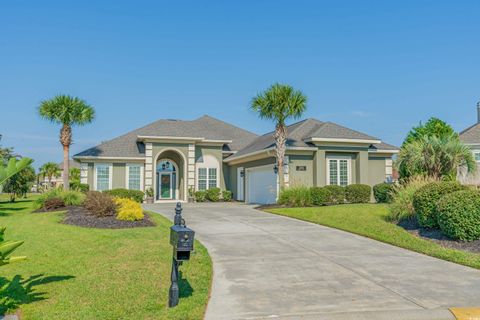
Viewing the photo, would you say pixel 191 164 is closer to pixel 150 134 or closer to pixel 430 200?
pixel 150 134

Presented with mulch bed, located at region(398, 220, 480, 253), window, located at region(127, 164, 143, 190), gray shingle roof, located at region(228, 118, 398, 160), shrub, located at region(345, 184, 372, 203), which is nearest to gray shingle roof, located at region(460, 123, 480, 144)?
gray shingle roof, located at region(228, 118, 398, 160)

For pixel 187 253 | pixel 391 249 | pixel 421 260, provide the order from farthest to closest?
1. pixel 391 249
2. pixel 421 260
3. pixel 187 253

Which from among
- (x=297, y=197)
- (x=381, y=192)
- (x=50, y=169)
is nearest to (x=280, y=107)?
(x=297, y=197)

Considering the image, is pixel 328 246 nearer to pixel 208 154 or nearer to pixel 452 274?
pixel 452 274

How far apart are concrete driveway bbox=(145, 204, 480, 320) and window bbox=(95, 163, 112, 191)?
18.1 m

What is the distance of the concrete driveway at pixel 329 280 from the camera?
17.2 ft

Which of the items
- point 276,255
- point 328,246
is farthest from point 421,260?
point 276,255

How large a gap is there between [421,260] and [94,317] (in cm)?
665

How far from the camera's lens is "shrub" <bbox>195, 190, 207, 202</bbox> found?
2820 cm

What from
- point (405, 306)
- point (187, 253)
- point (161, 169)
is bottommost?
point (405, 306)

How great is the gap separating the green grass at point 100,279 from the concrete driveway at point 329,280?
49 cm

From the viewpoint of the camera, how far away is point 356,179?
80.3 feet

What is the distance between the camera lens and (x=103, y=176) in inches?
1088

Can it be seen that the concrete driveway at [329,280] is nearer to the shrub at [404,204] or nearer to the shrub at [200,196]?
the shrub at [404,204]
